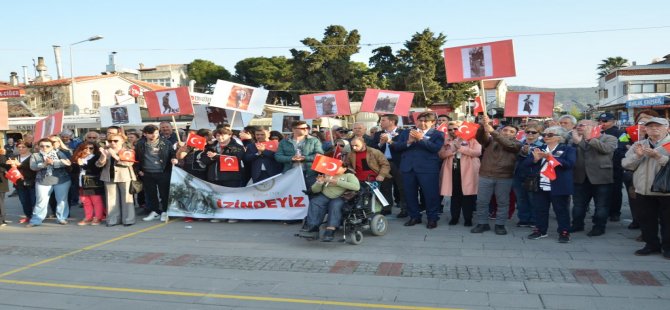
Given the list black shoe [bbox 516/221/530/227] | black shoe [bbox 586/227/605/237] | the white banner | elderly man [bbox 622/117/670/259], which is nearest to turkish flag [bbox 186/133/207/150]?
the white banner

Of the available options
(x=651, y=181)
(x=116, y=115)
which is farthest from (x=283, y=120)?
(x=651, y=181)

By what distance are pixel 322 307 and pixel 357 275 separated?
3.35 feet

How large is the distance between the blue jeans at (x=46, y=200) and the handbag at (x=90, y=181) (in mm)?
499

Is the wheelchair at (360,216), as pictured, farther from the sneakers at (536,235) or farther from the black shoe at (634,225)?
the black shoe at (634,225)

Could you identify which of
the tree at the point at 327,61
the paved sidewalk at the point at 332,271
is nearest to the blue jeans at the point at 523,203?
the paved sidewalk at the point at 332,271

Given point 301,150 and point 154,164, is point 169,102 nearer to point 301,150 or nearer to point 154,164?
point 154,164

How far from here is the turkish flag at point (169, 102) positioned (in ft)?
33.2

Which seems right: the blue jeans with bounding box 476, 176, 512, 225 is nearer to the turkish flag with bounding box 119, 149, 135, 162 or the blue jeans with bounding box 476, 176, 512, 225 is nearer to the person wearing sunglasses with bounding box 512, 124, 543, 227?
the person wearing sunglasses with bounding box 512, 124, 543, 227

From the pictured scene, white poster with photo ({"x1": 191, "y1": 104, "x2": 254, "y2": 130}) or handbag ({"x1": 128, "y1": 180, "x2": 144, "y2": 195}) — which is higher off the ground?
white poster with photo ({"x1": 191, "y1": 104, "x2": 254, "y2": 130})

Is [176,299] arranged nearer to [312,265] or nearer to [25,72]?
[312,265]

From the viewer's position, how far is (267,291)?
493 centimetres

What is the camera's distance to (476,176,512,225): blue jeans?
7211 millimetres

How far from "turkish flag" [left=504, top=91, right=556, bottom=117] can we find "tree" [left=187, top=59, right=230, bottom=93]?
A: 61.5 meters

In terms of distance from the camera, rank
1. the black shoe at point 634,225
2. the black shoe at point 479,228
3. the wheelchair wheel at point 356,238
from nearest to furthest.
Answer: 1. the wheelchair wheel at point 356,238
2. the black shoe at point 479,228
3. the black shoe at point 634,225
